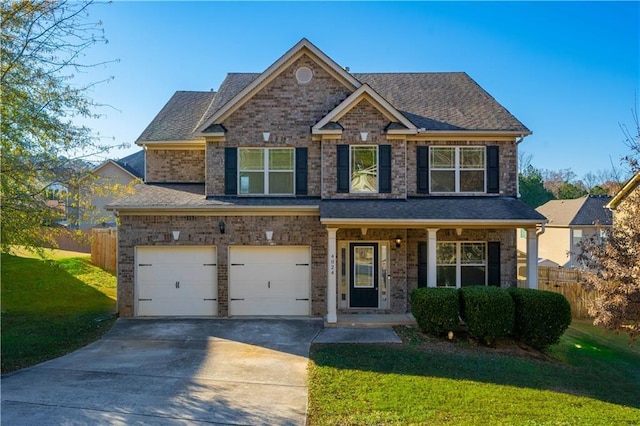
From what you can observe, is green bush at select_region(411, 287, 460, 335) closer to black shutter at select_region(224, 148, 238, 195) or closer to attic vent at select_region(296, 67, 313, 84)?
black shutter at select_region(224, 148, 238, 195)

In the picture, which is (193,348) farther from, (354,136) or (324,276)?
(354,136)

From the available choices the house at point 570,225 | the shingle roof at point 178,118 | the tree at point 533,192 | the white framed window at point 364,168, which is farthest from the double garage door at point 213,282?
the tree at point 533,192

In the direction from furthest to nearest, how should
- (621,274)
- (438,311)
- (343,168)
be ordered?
(343,168) → (438,311) → (621,274)

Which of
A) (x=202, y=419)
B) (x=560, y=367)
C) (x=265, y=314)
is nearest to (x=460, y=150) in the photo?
(x=560, y=367)

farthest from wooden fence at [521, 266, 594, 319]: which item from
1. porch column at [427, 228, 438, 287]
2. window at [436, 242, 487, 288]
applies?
porch column at [427, 228, 438, 287]

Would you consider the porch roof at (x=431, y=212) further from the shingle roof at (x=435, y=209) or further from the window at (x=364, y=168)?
the window at (x=364, y=168)

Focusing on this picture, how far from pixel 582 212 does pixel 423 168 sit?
1957 cm

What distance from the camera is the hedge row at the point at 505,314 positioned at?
978cm

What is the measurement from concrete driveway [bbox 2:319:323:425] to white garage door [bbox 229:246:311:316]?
1.27 meters

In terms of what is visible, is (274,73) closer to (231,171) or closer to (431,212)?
(231,171)

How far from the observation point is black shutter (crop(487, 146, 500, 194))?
43.3ft

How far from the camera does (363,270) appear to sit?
1276 cm

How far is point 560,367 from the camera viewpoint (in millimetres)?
9078

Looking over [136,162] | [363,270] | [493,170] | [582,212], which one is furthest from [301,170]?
[136,162]
